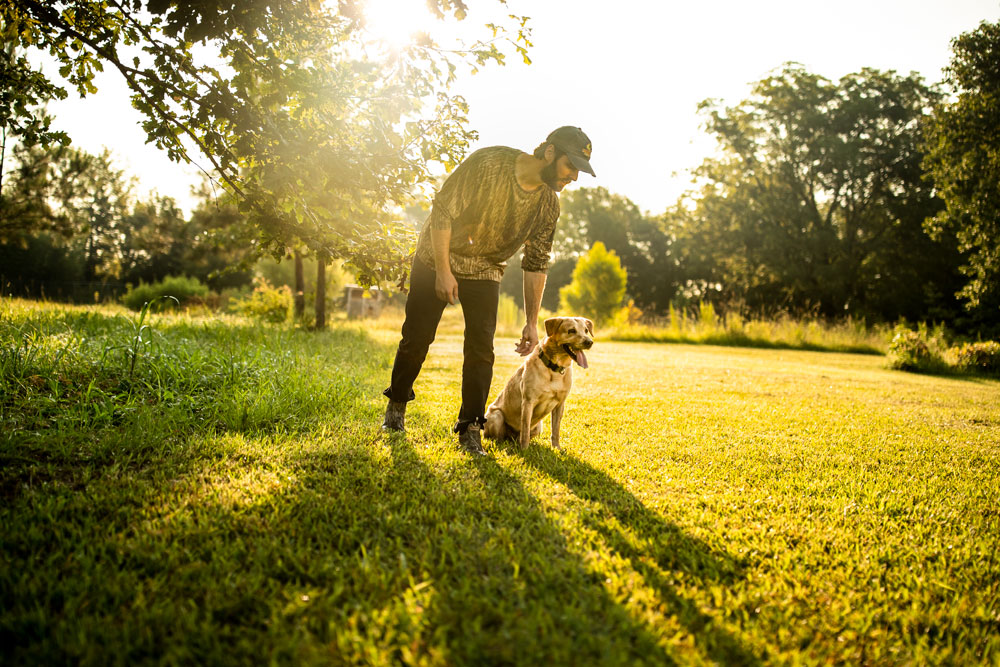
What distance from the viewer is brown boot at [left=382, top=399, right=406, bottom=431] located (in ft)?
11.8

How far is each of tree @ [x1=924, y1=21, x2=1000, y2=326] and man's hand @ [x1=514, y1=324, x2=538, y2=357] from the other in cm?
1570

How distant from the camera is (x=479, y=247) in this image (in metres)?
3.30

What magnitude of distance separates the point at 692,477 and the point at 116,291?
3342 centimetres

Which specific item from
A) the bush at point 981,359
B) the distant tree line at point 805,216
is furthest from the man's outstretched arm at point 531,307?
the distant tree line at point 805,216

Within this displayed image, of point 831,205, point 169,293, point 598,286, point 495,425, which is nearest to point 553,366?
point 495,425

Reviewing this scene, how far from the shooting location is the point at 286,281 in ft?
75.9

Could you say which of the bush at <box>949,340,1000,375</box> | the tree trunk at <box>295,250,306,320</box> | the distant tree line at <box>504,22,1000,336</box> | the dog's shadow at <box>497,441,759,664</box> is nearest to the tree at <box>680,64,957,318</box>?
the distant tree line at <box>504,22,1000,336</box>

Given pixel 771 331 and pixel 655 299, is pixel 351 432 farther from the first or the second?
pixel 655 299

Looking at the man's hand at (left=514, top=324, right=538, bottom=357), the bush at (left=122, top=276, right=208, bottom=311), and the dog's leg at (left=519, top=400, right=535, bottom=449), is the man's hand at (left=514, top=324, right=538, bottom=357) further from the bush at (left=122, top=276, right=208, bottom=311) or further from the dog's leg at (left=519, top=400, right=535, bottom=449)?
the bush at (left=122, top=276, right=208, bottom=311)

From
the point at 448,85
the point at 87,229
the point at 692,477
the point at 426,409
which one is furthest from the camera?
the point at 87,229

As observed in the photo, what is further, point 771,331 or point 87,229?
point 87,229

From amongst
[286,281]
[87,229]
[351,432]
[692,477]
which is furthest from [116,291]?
[692,477]

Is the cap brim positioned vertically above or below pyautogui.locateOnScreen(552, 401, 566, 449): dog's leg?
above

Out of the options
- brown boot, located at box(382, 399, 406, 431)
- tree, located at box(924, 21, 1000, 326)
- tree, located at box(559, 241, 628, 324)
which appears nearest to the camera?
brown boot, located at box(382, 399, 406, 431)
